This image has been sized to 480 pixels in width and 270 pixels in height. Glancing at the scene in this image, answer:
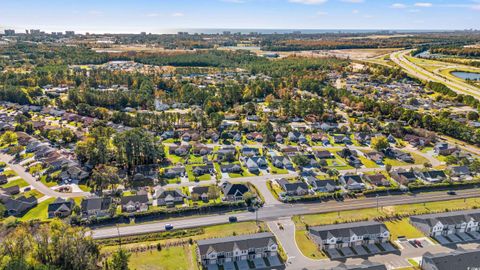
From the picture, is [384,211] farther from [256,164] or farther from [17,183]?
[17,183]

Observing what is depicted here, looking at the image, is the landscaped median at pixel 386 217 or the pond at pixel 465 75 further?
the pond at pixel 465 75

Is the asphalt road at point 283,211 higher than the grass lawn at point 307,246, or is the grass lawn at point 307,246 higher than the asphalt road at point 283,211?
the asphalt road at point 283,211

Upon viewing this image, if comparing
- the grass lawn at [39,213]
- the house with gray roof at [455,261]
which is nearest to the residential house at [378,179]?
the house with gray roof at [455,261]

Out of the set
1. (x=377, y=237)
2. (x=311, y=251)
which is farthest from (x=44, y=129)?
(x=377, y=237)

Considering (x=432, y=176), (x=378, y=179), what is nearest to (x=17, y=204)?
(x=378, y=179)

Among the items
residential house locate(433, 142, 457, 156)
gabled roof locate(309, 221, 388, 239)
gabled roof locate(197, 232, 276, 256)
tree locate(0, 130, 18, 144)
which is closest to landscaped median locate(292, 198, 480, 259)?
gabled roof locate(309, 221, 388, 239)

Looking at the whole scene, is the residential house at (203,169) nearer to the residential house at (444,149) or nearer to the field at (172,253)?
the field at (172,253)

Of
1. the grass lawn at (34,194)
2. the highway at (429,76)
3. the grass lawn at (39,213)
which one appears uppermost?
the highway at (429,76)
